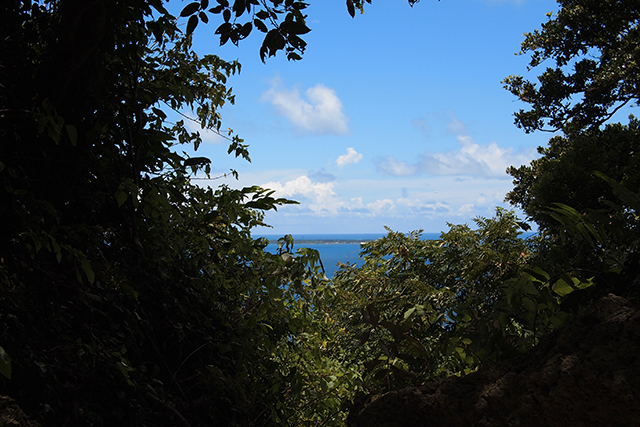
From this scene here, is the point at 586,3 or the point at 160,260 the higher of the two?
the point at 586,3

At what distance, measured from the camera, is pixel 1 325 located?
1.64 metres

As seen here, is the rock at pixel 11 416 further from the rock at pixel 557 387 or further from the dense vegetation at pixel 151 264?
the rock at pixel 557 387

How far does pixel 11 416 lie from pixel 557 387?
1313 millimetres

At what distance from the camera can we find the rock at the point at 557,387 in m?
1.00

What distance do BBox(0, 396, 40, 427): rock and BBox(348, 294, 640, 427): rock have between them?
35.8 inches

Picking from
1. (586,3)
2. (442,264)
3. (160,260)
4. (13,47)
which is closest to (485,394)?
(160,260)

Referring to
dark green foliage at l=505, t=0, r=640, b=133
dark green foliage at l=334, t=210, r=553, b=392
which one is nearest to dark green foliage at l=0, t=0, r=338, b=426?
dark green foliage at l=334, t=210, r=553, b=392

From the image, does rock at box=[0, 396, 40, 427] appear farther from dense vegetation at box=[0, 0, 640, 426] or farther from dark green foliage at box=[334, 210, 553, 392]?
dark green foliage at box=[334, 210, 553, 392]

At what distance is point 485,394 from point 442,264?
13.0ft

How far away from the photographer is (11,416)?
4.01 feet

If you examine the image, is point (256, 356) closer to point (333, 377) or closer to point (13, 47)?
point (333, 377)

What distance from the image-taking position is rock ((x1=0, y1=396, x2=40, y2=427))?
1191 millimetres

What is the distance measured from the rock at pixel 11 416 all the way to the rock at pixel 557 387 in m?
0.91

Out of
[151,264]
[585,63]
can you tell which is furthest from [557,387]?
[585,63]
